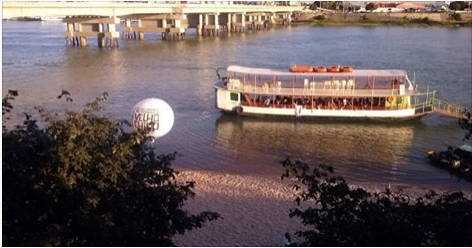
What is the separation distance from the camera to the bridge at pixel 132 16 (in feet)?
99.2

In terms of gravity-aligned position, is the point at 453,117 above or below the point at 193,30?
below

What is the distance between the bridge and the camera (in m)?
30.2

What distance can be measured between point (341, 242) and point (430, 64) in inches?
1129

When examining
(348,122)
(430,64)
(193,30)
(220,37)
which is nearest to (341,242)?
(348,122)

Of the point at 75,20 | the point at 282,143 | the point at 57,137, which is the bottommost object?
the point at 282,143

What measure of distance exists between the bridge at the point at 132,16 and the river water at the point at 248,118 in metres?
1.66

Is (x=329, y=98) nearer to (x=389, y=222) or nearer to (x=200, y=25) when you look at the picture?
(x=389, y=222)

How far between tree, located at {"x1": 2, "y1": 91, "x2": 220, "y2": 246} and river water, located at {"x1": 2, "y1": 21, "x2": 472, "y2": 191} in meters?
7.88

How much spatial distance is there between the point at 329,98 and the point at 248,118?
8.86ft

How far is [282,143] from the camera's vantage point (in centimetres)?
1568

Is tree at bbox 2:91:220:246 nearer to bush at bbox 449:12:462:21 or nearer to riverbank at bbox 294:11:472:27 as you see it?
riverbank at bbox 294:11:472:27

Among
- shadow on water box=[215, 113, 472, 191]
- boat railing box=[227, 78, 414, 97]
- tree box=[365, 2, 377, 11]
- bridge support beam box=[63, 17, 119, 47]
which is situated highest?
tree box=[365, 2, 377, 11]

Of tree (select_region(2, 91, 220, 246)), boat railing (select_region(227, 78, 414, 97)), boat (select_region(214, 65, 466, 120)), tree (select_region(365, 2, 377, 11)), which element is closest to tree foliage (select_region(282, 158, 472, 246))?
tree (select_region(2, 91, 220, 246))

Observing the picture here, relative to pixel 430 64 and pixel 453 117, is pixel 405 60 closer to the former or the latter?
pixel 430 64
